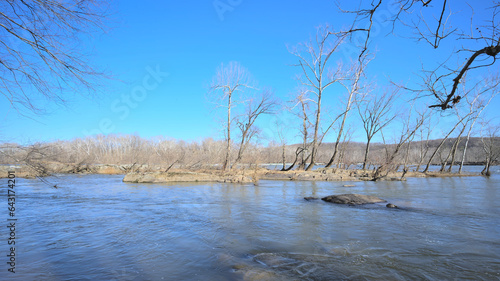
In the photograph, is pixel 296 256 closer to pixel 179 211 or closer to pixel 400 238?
pixel 400 238

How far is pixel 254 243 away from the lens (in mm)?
5164

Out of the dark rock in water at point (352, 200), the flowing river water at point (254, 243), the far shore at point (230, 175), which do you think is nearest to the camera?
the flowing river water at point (254, 243)

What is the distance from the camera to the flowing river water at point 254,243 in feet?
12.4

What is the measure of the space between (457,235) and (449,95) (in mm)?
4530

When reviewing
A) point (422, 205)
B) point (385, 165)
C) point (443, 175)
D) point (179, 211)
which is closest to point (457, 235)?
point (422, 205)

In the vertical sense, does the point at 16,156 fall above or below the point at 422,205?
above

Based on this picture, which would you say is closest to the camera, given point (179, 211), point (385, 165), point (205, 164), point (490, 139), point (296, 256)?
point (296, 256)

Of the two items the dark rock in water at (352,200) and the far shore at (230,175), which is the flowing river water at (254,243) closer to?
the dark rock in water at (352,200)

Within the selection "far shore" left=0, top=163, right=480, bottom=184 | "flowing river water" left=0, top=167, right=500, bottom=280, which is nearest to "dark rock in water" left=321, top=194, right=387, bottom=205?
"flowing river water" left=0, top=167, right=500, bottom=280

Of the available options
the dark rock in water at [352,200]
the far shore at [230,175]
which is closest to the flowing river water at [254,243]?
the dark rock in water at [352,200]

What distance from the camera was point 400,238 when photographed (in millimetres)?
5469

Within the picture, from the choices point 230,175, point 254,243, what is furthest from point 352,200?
point 230,175

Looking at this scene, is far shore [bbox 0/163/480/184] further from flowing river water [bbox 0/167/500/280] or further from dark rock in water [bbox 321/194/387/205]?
flowing river water [bbox 0/167/500/280]

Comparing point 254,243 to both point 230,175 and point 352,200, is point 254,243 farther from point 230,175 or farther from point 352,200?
point 230,175
